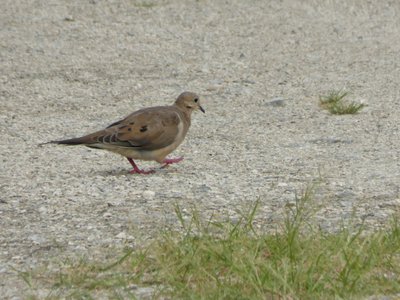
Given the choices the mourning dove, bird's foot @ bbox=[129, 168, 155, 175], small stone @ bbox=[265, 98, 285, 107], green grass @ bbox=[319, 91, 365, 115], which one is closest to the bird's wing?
the mourning dove

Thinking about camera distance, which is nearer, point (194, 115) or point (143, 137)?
point (143, 137)

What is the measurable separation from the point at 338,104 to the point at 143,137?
3.24 m

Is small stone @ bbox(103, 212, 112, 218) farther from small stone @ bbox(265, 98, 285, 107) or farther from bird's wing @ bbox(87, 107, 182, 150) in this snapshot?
small stone @ bbox(265, 98, 285, 107)

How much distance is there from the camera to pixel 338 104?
10.8 meters

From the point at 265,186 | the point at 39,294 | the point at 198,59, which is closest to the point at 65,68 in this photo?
the point at 198,59

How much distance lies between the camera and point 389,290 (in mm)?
5238

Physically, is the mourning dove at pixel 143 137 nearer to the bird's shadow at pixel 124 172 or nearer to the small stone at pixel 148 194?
the bird's shadow at pixel 124 172

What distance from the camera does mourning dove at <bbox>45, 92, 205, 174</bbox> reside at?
8016 millimetres

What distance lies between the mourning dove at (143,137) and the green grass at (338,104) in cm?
262

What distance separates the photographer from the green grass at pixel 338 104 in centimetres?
1054

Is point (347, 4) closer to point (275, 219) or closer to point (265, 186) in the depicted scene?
point (265, 186)

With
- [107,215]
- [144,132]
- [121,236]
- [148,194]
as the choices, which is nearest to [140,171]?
[144,132]

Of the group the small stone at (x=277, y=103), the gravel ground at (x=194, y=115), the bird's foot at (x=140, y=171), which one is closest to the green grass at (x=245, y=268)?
the gravel ground at (x=194, y=115)

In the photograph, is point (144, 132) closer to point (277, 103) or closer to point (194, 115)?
point (194, 115)
